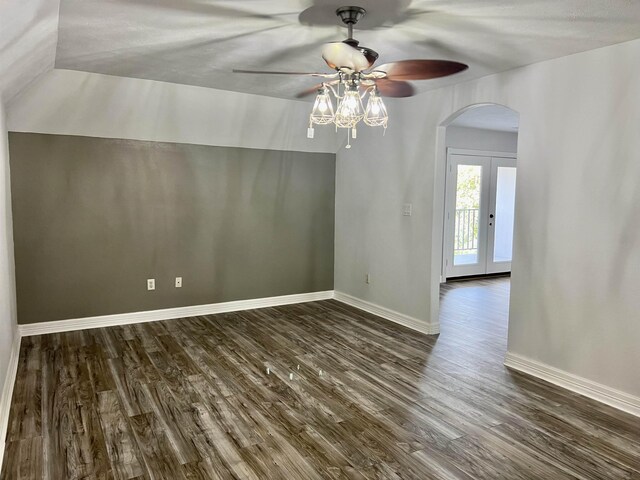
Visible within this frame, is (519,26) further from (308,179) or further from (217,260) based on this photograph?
(217,260)

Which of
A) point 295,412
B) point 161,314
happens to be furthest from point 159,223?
point 295,412

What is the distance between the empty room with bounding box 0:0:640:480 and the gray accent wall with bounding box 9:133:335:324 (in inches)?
1.0

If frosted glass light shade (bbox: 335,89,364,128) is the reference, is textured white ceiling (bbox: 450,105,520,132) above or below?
above

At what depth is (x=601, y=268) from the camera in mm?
3127

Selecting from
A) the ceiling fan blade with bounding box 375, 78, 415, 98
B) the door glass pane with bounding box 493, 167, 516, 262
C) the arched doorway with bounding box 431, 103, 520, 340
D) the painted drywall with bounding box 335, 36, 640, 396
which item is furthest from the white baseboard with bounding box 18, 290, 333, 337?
the door glass pane with bounding box 493, 167, 516, 262

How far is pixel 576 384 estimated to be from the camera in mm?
3289

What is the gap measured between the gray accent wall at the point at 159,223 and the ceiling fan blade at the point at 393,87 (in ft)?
8.37

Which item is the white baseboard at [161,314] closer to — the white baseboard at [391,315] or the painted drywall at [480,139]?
the white baseboard at [391,315]

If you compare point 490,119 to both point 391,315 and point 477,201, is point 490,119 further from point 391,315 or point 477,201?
point 391,315

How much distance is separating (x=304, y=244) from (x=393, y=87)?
3.08 m

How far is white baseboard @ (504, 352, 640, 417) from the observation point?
2.99 meters

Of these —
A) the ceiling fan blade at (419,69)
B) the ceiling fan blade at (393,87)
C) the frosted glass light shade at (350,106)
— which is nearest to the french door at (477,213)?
the ceiling fan blade at (393,87)

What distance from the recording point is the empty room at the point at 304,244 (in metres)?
2.49

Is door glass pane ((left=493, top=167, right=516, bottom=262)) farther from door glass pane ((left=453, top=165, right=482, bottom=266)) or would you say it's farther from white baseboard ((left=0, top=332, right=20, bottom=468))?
white baseboard ((left=0, top=332, right=20, bottom=468))
